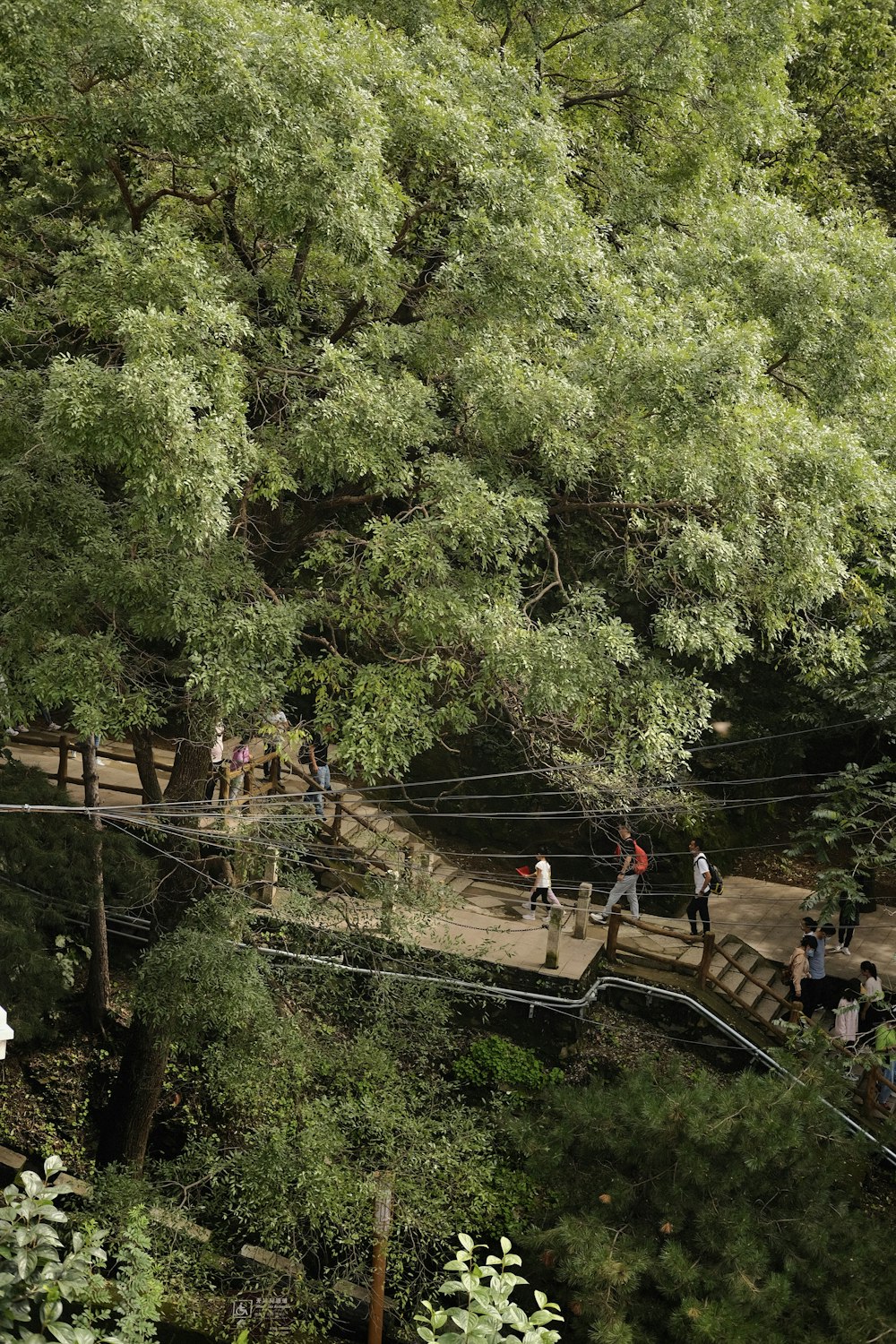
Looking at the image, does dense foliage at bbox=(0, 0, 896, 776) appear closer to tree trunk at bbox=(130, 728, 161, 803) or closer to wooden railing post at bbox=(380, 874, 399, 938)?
tree trunk at bbox=(130, 728, 161, 803)

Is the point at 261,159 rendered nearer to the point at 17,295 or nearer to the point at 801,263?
the point at 17,295

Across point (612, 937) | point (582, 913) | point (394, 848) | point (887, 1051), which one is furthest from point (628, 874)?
point (887, 1051)

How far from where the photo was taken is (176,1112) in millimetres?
12797

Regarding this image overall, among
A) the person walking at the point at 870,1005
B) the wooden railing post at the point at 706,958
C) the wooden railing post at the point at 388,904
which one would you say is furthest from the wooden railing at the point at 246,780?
the person walking at the point at 870,1005

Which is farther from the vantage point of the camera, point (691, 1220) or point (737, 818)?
point (737, 818)

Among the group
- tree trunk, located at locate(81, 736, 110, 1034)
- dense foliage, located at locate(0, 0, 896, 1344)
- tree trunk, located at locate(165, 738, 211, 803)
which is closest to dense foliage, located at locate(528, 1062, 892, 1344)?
dense foliage, located at locate(0, 0, 896, 1344)

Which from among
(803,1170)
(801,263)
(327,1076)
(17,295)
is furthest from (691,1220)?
(17,295)

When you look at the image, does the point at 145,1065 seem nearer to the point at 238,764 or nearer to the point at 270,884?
the point at 270,884

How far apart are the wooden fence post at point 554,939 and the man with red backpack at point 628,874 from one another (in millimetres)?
736

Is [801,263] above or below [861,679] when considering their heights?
above

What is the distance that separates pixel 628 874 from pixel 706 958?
138cm

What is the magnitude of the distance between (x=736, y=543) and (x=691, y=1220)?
4.96 m

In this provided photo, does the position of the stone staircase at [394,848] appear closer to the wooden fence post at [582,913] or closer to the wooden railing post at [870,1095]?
the wooden fence post at [582,913]

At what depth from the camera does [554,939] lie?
519 inches
